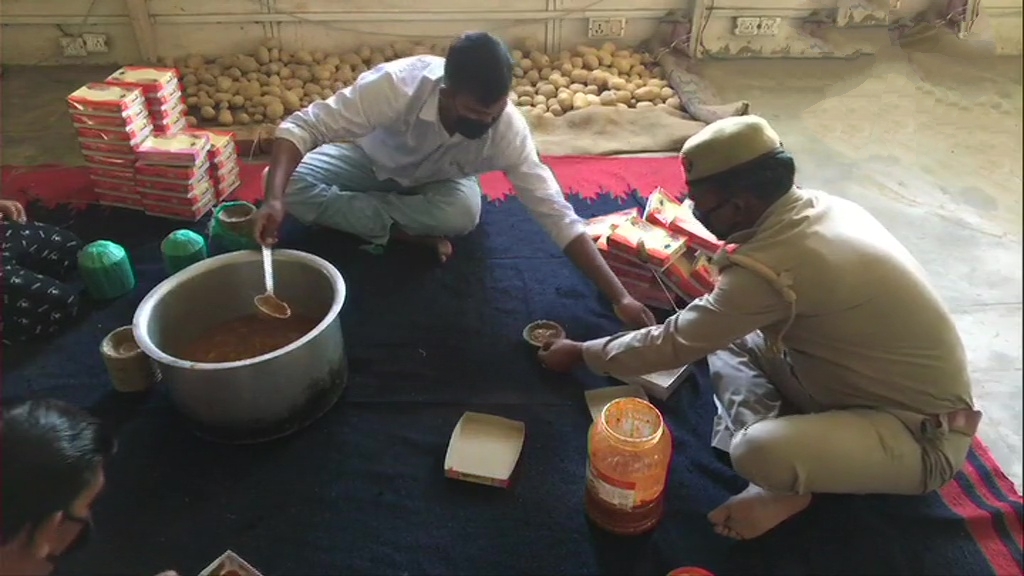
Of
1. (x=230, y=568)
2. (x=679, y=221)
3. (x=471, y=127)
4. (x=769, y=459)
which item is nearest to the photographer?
(x=230, y=568)

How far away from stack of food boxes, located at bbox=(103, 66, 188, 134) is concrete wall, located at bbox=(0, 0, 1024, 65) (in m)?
0.77

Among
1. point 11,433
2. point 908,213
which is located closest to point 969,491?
point 908,213

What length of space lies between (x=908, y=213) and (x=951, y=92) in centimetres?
100

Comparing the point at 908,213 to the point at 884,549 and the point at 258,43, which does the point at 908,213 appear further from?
the point at 258,43

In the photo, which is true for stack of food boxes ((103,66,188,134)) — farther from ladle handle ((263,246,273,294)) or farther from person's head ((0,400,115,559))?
person's head ((0,400,115,559))

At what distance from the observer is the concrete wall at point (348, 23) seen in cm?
282

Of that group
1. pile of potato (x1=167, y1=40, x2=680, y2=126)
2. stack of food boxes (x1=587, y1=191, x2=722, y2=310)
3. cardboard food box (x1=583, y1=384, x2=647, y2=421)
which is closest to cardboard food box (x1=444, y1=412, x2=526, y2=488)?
cardboard food box (x1=583, y1=384, x2=647, y2=421)

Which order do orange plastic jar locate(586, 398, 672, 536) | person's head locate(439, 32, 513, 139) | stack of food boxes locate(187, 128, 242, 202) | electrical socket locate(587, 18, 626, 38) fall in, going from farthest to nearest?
electrical socket locate(587, 18, 626, 38), stack of food boxes locate(187, 128, 242, 202), person's head locate(439, 32, 513, 139), orange plastic jar locate(586, 398, 672, 536)

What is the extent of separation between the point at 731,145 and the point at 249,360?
0.85 metres

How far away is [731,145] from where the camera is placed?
1194 mm

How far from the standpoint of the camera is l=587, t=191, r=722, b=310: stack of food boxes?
176cm

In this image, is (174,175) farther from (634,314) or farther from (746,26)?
(746,26)

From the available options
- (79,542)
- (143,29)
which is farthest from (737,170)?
(143,29)

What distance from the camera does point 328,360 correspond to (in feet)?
4.91
